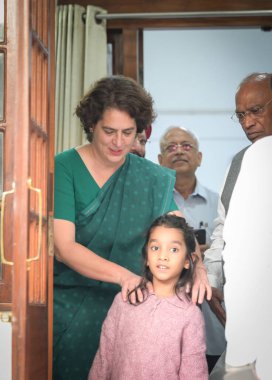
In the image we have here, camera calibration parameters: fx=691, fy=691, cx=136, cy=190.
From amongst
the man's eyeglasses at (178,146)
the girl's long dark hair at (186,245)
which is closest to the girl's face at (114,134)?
the girl's long dark hair at (186,245)

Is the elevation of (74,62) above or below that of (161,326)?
above

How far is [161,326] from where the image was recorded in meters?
2.17

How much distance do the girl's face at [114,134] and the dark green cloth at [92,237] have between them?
12 cm

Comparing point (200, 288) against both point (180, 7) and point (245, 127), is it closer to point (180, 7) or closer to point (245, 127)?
point (245, 127)

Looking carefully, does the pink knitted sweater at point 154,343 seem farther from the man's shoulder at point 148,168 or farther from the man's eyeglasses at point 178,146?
the man's eyeglasses at point 178,146

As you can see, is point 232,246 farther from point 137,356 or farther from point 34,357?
point 34,357

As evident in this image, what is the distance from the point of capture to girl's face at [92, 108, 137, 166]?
8.25 feet

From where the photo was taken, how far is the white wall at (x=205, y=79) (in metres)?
6.36

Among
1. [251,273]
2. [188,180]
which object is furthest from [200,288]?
[188,180]

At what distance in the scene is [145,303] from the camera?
224cm

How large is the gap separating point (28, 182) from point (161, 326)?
66 cm

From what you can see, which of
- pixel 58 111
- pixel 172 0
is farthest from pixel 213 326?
pixel 172 0

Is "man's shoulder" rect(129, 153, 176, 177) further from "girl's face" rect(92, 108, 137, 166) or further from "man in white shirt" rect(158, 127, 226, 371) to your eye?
"man in white shirt" rect(158, 127, 226, 371)

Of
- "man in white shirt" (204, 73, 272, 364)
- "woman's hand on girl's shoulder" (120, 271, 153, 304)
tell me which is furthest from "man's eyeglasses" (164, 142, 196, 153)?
"woman's hand on girl's shoulder" (120, 271, 153, 304)
